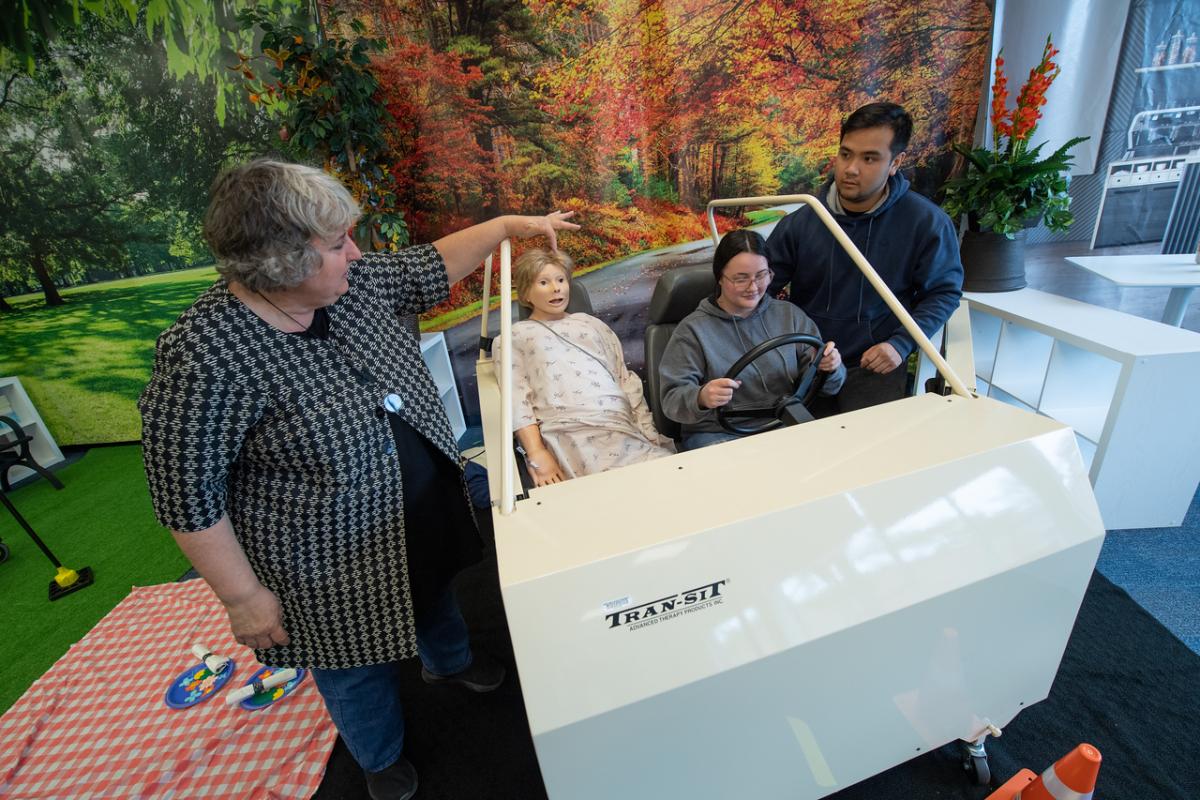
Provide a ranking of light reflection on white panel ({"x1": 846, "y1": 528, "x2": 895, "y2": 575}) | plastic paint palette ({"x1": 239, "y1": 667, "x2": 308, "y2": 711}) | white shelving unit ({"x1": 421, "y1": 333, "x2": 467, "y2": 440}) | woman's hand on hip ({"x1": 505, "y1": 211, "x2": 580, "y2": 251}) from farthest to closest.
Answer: white shelving unit ({"x1": 421, "y1": 333, "x2": 467, "y2": 440}) < plastic paint palette ({"x1": 239, "y1": 667, "x2": 308, "y2": 711}) < woman's hand on hip ({"x1": 505, "y1": 211, "x2": 580, "y2": 251}) < light reflection on white panel ({"x1": 846, "y1": 528, "x2": 895, "y2": 575})

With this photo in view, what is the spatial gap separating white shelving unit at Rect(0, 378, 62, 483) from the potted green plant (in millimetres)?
5818

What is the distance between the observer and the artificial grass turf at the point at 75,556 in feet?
7.14

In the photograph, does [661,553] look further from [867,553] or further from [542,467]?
[542,467]

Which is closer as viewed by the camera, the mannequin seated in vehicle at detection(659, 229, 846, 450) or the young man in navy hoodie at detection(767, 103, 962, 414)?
the mannequin seated in vehicle at detection(659, 229, 846, 450)

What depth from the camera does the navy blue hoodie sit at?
193 centimetres

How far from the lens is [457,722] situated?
66.6 inches

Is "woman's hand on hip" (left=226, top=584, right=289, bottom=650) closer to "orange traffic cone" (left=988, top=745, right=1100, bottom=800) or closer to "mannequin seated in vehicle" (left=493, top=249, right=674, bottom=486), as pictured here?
"mannequin seated in vehicle" (left=493, top=249, right=674, bottom=486)

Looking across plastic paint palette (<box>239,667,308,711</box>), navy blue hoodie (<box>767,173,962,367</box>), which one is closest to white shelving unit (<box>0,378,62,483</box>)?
plastic paint palette (<box>239,667,308,711</box>)

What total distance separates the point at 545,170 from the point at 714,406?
220cm

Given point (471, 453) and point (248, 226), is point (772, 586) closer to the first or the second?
point (248, 226)

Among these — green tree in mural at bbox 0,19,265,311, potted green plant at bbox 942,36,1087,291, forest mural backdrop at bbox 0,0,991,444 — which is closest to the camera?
potted green plant at bbox 942,36,1087,291

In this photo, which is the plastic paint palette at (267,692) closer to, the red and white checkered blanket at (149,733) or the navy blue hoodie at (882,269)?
the red and white checkered blanket at (149,733)

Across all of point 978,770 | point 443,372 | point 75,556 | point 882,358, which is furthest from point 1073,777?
point 75,556

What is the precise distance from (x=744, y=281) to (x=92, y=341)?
4.41 metres
